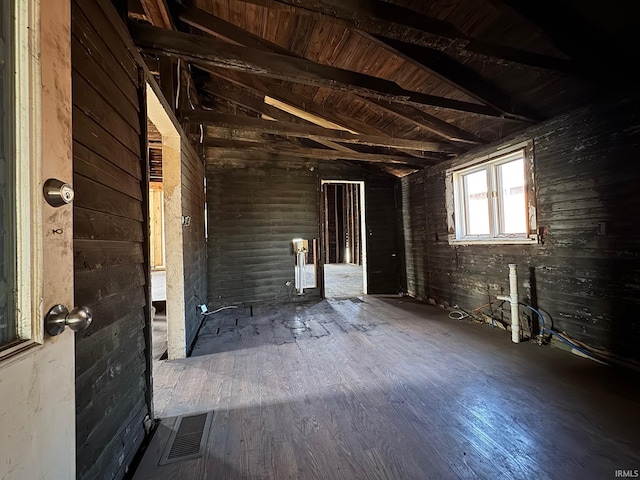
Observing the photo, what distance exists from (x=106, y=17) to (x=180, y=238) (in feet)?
5.35

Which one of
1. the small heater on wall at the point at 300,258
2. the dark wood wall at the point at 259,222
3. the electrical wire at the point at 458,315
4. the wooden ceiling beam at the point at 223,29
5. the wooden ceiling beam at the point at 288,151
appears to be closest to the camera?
the wooden ceiling beam at the point at 223,29

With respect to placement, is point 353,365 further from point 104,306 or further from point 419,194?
point 419,194

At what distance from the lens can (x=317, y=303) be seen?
4586mm

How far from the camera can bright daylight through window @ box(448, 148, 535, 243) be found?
2900mm

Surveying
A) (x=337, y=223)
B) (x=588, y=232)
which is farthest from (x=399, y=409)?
(x=337, y=223)

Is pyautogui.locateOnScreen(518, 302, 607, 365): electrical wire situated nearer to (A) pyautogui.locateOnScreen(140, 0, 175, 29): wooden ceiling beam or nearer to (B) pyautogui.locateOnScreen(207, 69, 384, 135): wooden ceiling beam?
(B) pyautogui.locateOnScreen(207, 69, 384, 135): wooden ceiling beam

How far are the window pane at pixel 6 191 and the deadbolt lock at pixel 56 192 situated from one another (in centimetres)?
7

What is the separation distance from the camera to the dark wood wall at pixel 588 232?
81.7 inches

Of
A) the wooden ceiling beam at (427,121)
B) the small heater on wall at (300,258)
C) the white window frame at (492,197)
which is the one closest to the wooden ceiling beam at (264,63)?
the wooden ceiling beam at (427,121)

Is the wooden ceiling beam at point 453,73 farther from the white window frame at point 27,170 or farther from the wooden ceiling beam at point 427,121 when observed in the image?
the white window frame at point 27,170

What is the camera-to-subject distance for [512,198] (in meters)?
3.11

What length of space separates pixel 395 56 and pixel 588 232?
88.4 inches

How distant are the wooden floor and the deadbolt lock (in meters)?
1.33

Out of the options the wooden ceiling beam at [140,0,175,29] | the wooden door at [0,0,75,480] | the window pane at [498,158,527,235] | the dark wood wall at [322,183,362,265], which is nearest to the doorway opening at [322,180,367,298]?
the dark wood wall at [322,183,362,265]
